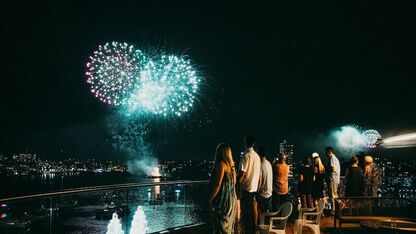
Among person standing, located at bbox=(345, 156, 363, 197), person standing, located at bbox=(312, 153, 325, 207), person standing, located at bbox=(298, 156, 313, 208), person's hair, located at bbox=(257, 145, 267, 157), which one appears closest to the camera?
person's hair, located at bbox=(257, 145, 267, 157)

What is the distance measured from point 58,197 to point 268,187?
411cm

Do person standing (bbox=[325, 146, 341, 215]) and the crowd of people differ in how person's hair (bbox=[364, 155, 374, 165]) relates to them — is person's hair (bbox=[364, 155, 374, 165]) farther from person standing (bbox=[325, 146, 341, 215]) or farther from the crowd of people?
person standing (bbox=[325, 146, 341, 215])

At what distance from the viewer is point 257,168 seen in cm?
714

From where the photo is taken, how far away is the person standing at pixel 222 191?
17.9 ft

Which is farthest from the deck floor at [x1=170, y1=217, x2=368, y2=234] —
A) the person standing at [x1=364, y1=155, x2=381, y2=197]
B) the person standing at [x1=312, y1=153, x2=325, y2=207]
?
the person standing at [x1=364, y1=155, x2=381, y2=197]

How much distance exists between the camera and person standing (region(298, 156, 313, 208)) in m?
10.6

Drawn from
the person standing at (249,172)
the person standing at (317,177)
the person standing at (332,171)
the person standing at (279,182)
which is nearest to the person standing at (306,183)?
the person standing at (317,177)

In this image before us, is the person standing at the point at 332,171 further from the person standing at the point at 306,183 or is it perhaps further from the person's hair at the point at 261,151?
the person's hair at the point at 261,151

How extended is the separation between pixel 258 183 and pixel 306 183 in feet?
10.6

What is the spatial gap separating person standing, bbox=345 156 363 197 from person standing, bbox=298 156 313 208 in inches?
35.1

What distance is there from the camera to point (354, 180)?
33.6 ft

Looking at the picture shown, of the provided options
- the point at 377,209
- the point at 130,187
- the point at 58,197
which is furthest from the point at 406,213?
the point at 58,197

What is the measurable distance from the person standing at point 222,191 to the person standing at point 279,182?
369 centimetres

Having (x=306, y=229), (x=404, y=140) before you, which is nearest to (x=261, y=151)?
(x=306, y=229)
